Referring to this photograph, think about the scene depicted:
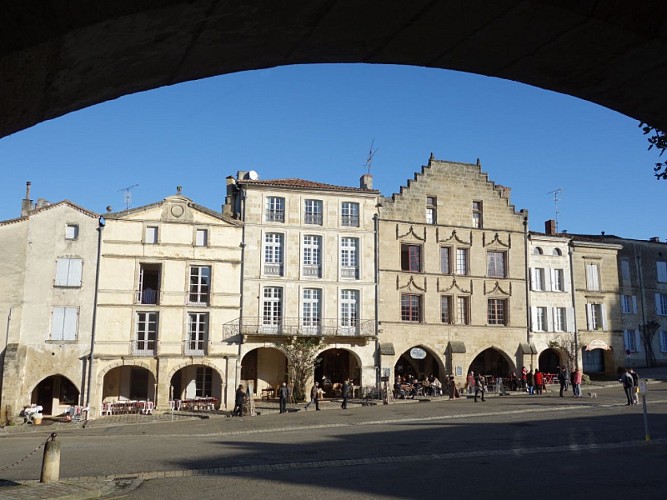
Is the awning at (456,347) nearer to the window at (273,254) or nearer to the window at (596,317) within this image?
the window at (596,317)

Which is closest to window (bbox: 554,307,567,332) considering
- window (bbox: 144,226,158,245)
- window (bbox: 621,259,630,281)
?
window (bbox: 621,259,630,281)

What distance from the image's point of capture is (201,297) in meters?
33.0

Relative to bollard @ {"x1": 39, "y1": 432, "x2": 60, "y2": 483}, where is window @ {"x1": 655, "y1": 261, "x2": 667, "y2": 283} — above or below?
above

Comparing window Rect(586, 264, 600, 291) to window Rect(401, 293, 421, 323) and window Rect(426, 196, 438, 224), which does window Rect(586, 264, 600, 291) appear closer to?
window Rect(426, 196, 438, 224)

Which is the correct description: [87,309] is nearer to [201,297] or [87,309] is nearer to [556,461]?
[201,297]

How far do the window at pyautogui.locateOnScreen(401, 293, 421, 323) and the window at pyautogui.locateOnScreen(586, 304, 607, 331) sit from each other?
11.8 meters

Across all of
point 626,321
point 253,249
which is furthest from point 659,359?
point 253,249

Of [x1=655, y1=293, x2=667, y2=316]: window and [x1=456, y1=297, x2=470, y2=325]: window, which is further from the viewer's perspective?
[x1=655, y1=293, x2=667, y2=316]: window

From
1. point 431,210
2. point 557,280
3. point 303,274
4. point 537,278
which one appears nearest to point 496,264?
point 537,278

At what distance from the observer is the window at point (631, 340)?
42.0 meters

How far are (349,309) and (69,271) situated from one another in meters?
14.7

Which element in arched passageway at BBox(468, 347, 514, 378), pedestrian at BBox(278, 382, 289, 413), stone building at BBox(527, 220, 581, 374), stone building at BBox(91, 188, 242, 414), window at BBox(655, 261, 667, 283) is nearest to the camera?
pedestrian at BBox(278, 382, 289, 413)

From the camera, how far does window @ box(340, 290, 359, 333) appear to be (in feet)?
114

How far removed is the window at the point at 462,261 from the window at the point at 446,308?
1.73m
